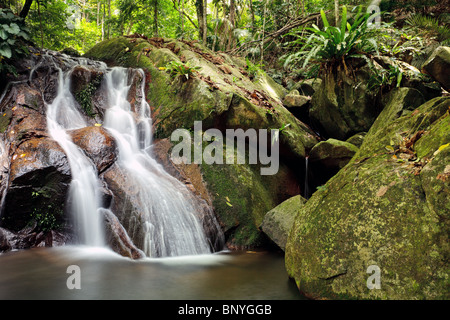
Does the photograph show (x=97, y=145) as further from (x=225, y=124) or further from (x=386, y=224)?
(x=386, y=224)

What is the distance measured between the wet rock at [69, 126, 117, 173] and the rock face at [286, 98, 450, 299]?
358cm

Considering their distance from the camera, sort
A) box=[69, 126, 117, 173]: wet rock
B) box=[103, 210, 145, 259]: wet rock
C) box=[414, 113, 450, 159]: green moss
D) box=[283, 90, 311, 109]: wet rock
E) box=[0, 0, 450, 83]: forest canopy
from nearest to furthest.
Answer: box=[414, 113, 450, 159]: green moss → box=[103, 210, 145, 259]: wet rock → box=[69, 126, 117, 173]: wet rock → box=[0, 0, 450, 83]: forest canopy → box=[283, 90, 311, 109]: wet rock

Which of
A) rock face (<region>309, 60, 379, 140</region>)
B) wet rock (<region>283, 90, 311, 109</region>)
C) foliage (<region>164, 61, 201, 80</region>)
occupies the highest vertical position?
foliage (<region>164, 61, 201, 80</region>)

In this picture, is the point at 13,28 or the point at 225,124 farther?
the point at 225,124

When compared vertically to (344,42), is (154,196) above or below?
below

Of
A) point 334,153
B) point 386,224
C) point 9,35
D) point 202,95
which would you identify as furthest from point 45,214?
point 334,153

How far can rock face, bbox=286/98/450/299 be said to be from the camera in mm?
2010

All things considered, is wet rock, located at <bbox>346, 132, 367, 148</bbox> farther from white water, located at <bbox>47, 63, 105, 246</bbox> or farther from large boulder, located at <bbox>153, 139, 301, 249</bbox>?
white water, located at <bbox>47, 63, 105, 246</bbox>

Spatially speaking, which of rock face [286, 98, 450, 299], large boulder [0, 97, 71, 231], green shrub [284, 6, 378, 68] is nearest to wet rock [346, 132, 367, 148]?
green shrub [284, 6, 378, 68]

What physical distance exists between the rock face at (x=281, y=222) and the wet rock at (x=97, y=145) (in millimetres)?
2986

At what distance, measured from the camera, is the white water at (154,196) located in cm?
410

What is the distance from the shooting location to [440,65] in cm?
416

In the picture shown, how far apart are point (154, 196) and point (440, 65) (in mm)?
4925
